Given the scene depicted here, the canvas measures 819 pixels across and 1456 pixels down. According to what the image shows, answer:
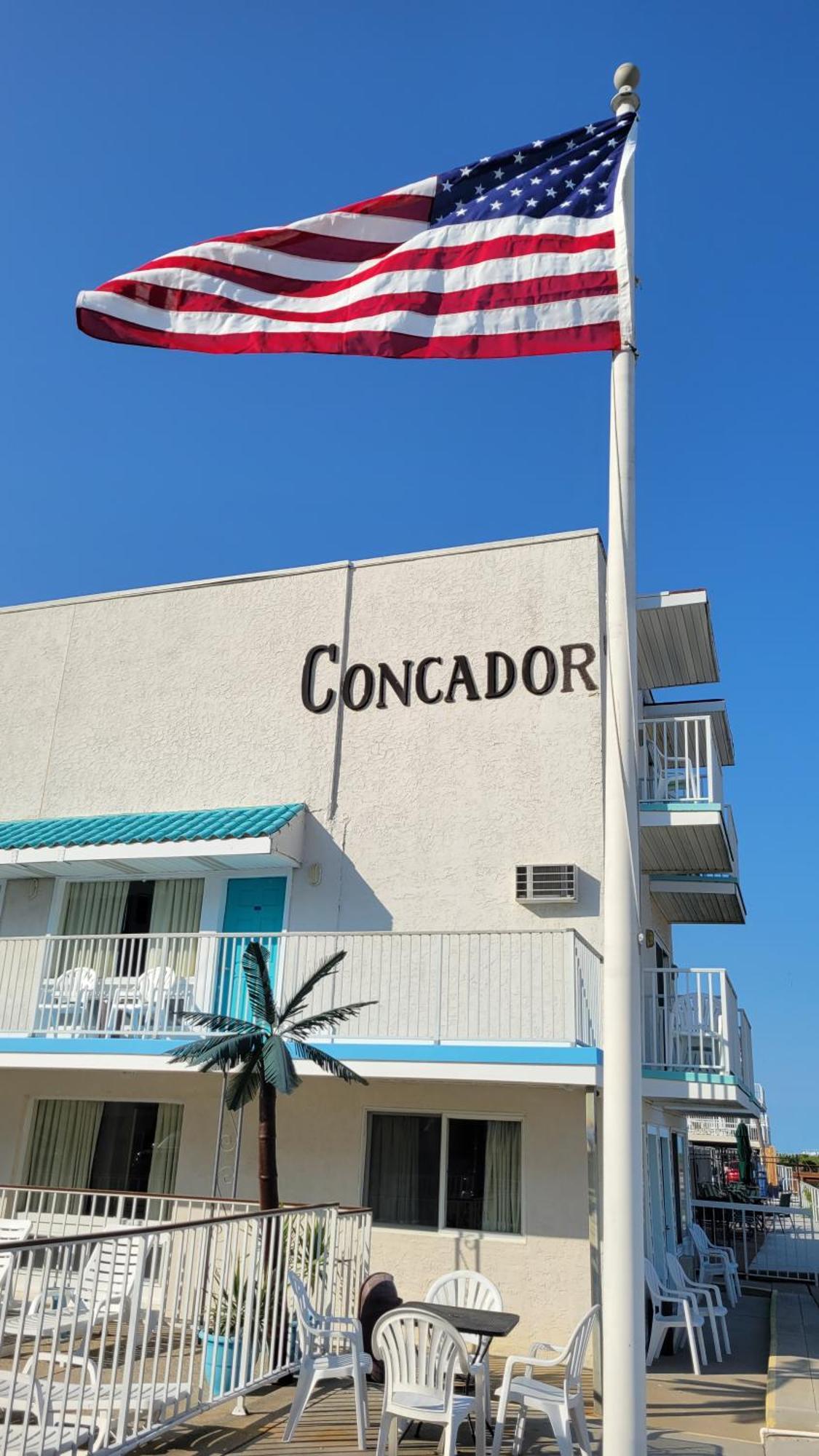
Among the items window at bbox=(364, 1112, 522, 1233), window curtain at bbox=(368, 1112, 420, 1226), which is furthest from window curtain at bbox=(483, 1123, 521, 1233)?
window curtain at bbox=(368, 1112, 420, 1226)

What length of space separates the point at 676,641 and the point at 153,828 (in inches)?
308

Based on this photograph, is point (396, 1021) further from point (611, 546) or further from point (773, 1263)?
point (773, 1263)

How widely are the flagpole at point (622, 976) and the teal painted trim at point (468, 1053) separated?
5.33 m

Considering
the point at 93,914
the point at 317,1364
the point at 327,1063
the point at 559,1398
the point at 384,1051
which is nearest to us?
the point at 559,1398

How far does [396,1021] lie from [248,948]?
2.73 metres

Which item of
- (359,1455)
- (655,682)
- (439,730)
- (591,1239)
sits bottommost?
(359,1455)

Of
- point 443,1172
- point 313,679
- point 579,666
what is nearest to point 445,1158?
point 443,1172

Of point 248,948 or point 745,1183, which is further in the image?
point 745,1183

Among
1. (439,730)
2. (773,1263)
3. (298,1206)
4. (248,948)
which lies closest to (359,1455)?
(298,1206)

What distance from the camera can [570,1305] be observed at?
11.3 meters

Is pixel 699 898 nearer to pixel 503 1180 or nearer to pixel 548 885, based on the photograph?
pixel 548 885

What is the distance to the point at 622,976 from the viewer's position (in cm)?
549

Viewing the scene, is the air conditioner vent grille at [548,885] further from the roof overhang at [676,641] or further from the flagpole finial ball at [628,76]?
the flagpole finial ball at [628,76]

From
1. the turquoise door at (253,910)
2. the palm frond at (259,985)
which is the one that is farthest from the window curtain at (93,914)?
the palm frond at (259,985)
